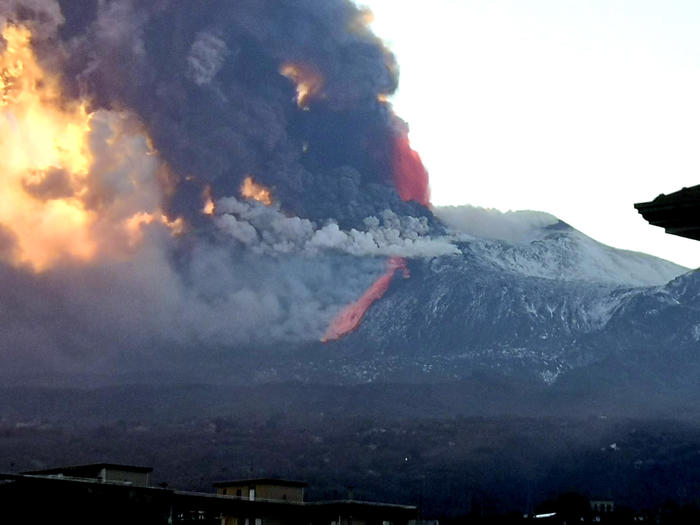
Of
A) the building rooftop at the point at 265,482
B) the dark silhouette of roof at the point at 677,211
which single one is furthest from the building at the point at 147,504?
the dark silhouette of roof at the point at 677,211

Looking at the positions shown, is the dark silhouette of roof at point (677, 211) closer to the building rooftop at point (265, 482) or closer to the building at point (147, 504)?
the building at point (147, 504)

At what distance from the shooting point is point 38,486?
84.8 meters

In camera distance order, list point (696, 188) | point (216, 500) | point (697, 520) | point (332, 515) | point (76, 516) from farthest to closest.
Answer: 1. point (697, 520)
2. point (332, 515)
3. point (216, 500)
4. point (76, 516)
5. point (696, 188)

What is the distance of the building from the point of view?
8238 centimetres

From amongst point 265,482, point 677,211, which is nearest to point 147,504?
point 265,482

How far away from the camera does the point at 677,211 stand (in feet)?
58.5

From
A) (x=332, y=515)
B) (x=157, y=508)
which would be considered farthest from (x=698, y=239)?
(x=332, y=515)

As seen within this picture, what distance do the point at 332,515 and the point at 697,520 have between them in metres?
92.2

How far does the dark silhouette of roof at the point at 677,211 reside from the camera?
17688 mm

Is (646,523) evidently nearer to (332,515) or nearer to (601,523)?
(601,523)

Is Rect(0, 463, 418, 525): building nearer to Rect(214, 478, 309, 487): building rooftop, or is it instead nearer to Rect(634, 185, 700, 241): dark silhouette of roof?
Rect(214, 478, 309, 487): building rooftop

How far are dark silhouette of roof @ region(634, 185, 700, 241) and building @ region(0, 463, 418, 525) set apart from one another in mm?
67714

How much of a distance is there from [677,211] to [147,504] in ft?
265

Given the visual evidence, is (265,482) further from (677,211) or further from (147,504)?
(677,211)
